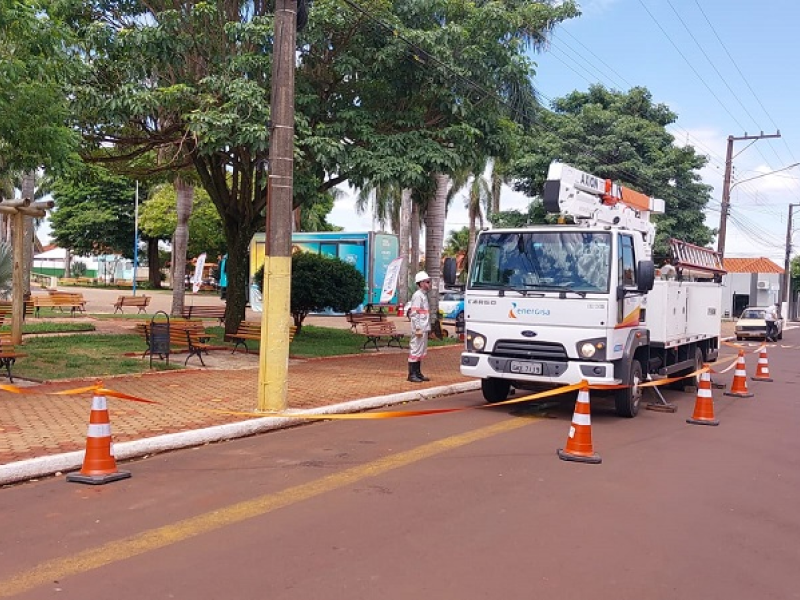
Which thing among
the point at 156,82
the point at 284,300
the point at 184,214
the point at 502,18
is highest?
the point at 502,18

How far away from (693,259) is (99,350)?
11.9 meters

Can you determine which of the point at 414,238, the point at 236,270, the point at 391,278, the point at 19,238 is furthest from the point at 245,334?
the point at 414,238

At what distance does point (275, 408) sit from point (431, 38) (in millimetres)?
7957

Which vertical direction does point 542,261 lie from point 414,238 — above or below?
below

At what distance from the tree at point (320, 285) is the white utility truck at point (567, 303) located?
8.53 m

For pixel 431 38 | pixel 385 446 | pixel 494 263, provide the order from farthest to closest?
1. pixel 431 38
2. pixel 494 263
3. pixel 385 446

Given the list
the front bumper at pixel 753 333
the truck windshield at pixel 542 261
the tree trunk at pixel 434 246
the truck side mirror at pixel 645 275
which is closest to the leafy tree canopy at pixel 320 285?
the tree trunk at pixel 434 246

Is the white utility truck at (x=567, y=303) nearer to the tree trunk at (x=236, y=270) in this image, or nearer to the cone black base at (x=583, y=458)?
the cone black base at (x=583, y=458)

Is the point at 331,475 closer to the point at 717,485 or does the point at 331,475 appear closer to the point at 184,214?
the point at 717,485

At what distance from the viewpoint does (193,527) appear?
5363mm

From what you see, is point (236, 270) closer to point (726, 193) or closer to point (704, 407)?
point (704, 407)

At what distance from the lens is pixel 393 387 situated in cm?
1247

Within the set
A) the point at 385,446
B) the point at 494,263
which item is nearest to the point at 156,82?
the point at 494,263

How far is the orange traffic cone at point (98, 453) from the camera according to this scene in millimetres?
6422
